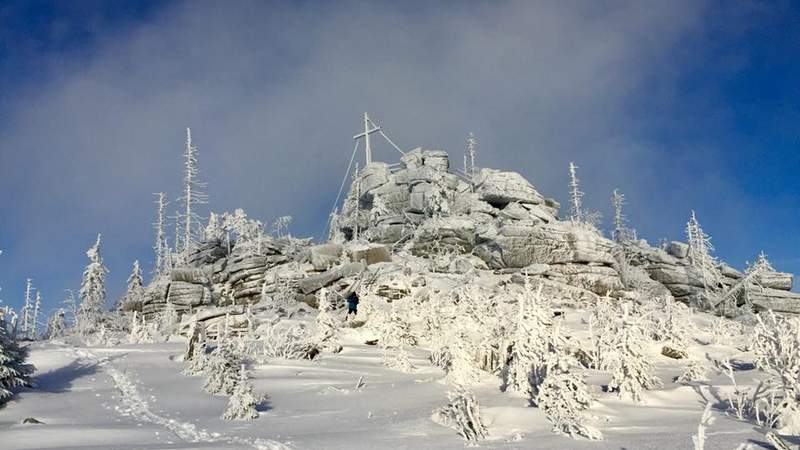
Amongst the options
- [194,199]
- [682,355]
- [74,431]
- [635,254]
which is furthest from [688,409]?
[194,199]

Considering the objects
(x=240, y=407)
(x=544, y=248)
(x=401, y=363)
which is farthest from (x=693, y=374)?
(x=544, y=248)

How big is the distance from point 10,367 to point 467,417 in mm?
Result: 10303

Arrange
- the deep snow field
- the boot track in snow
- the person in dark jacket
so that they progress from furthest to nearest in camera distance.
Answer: the person in dark jacket < the boot track in snow < the deep snow field

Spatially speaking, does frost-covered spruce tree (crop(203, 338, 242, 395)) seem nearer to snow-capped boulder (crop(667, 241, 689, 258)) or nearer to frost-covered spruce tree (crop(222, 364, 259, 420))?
frost-covered spruce tree (crop(222, 364, 259, 420))

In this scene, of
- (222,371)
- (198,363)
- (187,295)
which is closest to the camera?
(222,371)

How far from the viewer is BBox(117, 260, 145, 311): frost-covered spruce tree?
39250 mm

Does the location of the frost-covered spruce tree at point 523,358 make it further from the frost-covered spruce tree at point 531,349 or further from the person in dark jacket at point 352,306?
the person in dark jacket at point 352,306

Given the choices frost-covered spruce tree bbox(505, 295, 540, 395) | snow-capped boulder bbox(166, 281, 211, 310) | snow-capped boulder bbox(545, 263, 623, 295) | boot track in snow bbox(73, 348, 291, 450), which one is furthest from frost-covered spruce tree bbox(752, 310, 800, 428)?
snow-capped boulder bbox(166, 281, 211, 310)

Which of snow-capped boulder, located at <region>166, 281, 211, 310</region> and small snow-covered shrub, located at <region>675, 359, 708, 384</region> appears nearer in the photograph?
small snow-covered shrub, located at <region>675, 359, 708, 384</region>

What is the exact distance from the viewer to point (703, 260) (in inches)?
1720

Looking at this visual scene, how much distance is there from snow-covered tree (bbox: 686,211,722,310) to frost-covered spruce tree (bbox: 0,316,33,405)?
42115mm

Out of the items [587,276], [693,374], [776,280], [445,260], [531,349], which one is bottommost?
[693,374]

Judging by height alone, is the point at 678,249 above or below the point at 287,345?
above

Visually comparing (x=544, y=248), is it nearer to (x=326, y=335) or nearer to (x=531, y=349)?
(x=326, y=335)
